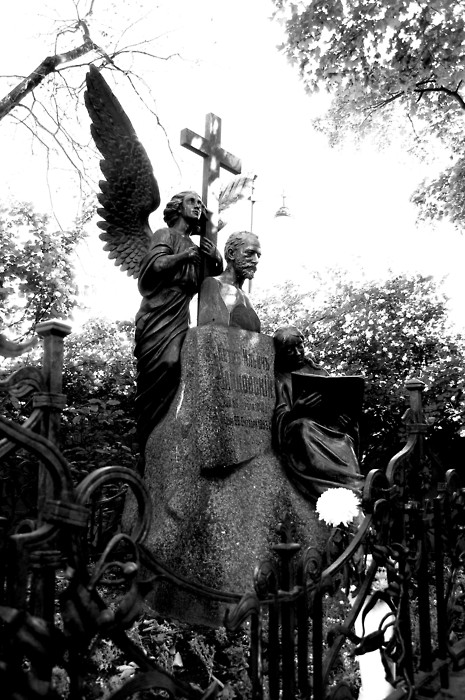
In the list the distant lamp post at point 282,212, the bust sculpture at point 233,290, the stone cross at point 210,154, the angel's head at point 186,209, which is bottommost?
the bust sculpture at point 233,290

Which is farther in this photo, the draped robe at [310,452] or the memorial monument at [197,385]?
the draped robe at [310,452]

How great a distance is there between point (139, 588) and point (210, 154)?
15.9 feet

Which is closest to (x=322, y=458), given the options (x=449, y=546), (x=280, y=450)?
(x=280, y=450)

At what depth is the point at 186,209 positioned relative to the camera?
17.6 ft

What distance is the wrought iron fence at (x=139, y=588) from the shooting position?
4.55 ft

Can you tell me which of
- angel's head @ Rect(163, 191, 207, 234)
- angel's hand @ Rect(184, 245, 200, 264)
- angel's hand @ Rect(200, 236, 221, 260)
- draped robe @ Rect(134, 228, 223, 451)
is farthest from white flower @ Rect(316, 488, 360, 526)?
angel's head @ Rect(163, 191, 207, 234)

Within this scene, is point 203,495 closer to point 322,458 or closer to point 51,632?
point 322,458

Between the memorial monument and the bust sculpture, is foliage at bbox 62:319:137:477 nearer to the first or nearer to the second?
the memorial monument

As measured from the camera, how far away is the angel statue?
488cm

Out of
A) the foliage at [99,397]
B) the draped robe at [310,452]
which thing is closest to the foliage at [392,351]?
the foliage at [99,397]

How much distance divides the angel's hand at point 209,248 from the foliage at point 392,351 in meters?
5.37

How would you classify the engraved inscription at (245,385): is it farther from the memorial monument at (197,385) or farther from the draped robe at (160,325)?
the draped robe at (160,325)

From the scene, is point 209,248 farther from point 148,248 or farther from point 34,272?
point 34,272

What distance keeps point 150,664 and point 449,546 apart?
76.5 inches
